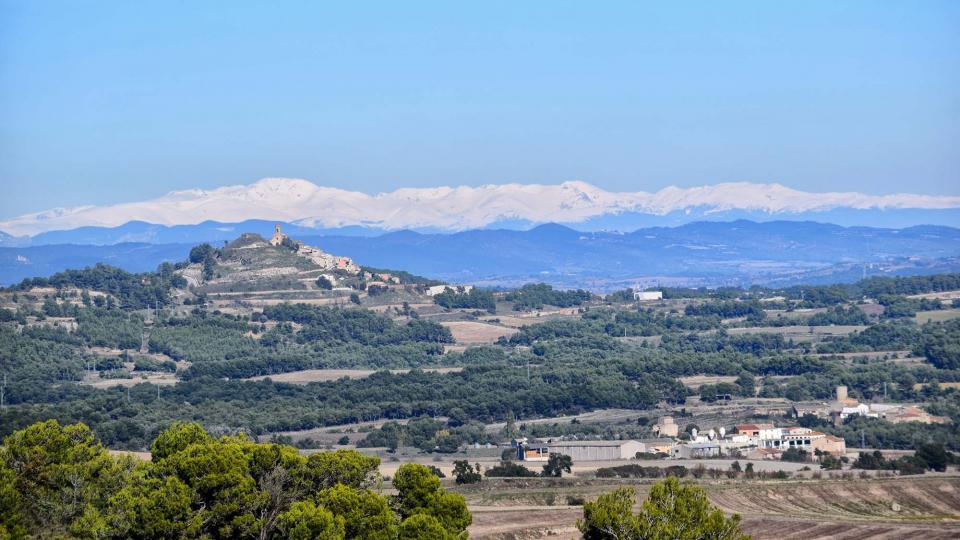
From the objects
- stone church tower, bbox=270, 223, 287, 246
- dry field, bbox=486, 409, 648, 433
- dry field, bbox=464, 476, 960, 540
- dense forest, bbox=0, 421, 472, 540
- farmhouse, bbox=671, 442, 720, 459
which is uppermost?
stone church tower, bbox=270, 223, 287, 246

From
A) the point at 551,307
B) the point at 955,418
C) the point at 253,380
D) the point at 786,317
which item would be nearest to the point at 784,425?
the point at 955,418

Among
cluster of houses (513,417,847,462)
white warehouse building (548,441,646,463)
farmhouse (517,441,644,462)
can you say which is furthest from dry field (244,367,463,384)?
white warehouse building (548,441,646,463)

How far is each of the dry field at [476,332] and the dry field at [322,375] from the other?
64.4 feet

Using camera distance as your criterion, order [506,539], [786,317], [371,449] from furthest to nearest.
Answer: [786,317] < [371,449] < [506,539]

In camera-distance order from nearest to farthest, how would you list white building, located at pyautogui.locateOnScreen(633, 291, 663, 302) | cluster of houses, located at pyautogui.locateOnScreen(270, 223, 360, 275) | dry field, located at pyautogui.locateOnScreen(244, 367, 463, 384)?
dry field, located at pyautogui.locateOnScreen(244, 367, 463, 384)
cluster of houses, located at pyautogui.locateOnScreen(270, 223, 360, 275)
white building, located at pyautogui.locateOnScreen(633, 291, 663, 302)

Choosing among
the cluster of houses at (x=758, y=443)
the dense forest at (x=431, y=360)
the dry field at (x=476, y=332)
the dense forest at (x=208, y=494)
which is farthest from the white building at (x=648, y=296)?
the dense forest at (x=208, y=494)

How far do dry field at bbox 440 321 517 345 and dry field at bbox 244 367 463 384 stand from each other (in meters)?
19.6

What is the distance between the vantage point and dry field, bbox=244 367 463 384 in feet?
387

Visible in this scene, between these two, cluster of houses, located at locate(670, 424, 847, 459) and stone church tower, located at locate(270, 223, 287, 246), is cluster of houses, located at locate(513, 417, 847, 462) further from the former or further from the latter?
stone church tower, located at locate(270, 223, 287, 246)

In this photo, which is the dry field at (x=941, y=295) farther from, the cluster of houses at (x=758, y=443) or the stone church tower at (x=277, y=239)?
the cluster of houses at (x=758, y=443)

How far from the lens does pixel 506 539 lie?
51438mm

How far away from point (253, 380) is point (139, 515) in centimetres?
7750

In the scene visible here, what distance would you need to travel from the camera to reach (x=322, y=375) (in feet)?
398

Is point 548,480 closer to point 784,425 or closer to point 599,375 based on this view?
point 784,425
